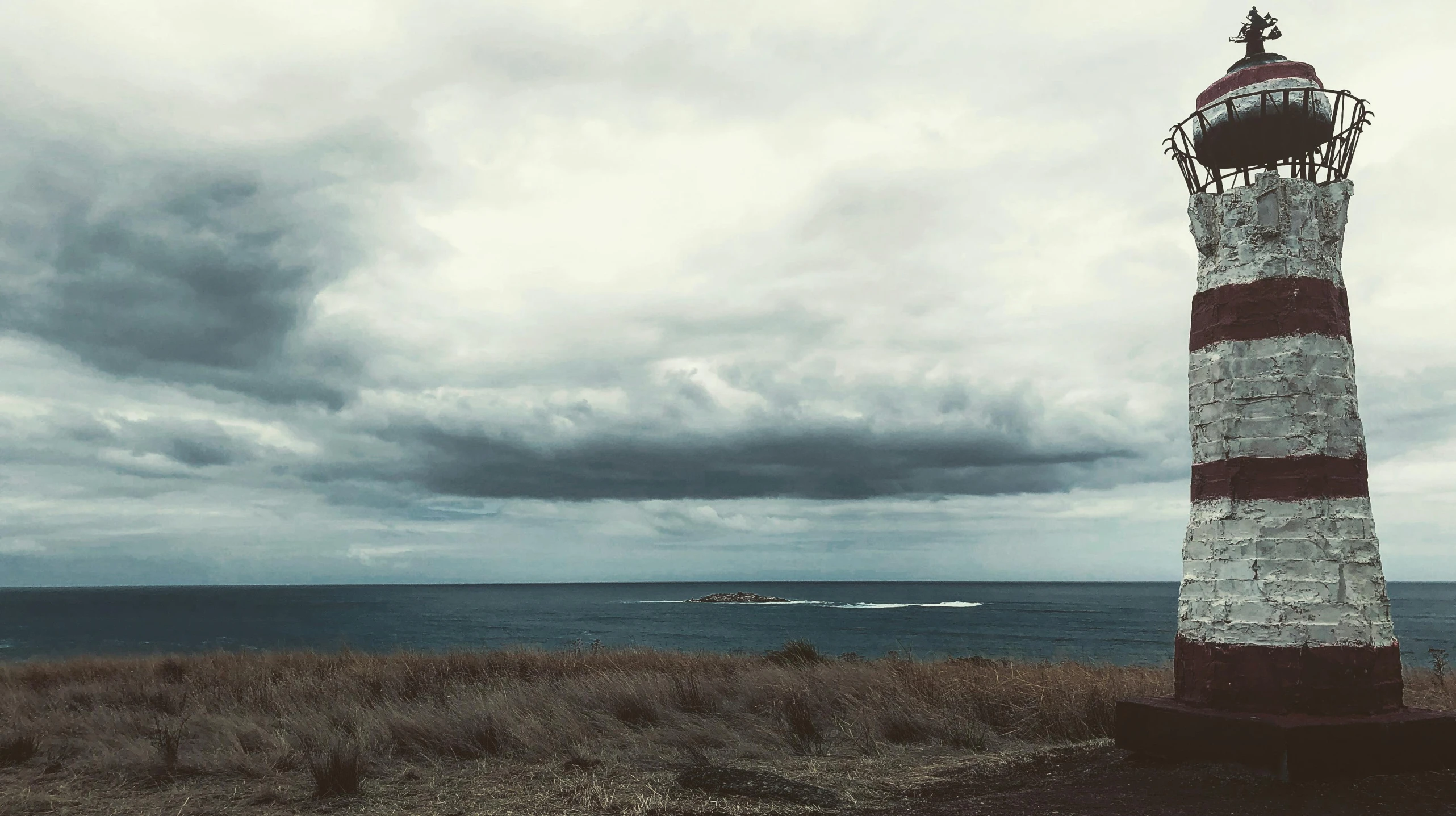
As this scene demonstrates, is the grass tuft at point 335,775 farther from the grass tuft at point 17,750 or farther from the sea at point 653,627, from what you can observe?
the sea at point 653,627

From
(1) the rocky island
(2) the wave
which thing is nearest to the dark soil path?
(2) the wave

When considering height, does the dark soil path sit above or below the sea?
above

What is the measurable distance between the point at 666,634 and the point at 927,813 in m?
74.8

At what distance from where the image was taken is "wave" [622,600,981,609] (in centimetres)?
14038

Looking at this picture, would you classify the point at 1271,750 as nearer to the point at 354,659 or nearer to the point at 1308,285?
the point at 1308,285

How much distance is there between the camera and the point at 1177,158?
21.9ft

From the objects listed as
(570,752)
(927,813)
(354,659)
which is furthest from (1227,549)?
(354,659)

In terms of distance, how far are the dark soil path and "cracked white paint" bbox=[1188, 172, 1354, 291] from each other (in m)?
3.27

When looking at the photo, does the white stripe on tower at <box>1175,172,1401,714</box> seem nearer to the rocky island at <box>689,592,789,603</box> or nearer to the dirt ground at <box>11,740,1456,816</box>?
the dirt ground at <box>11,740,1456,816</box>

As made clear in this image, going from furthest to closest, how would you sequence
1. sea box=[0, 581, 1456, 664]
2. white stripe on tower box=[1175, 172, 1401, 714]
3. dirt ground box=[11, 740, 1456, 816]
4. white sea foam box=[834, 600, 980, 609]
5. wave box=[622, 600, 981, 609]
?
1. white sea foam box=[834, 600, 980, 609]
2. wave box=[622, 600, 981, 609]
3. sea box=[0, 581, 1456, 664]
4. white stripe on tower box=[1175, 172, 1401, 714]
5. dirt ground box=[11, 740, 1456, 816]

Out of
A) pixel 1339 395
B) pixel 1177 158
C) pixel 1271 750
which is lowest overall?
pixel 1271 750

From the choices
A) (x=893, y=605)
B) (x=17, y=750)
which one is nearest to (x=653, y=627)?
(x=893, y=605)

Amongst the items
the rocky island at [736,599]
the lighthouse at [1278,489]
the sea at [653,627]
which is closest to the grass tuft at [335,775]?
the lighthouse at [1278,489]

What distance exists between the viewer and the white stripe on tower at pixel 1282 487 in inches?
227
